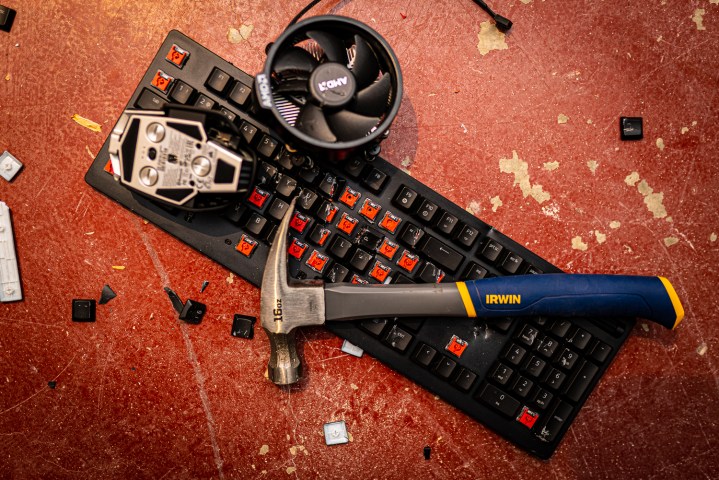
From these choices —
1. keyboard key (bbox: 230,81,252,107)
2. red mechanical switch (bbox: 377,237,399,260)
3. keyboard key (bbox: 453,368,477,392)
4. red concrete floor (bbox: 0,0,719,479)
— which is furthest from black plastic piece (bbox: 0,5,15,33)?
keyboard key (bbox: 453,368,477,392)

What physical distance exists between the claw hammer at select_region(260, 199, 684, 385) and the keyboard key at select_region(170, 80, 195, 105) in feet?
1.39

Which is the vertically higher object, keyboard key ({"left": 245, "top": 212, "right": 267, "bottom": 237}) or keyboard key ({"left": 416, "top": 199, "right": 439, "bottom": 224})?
keyboard key ({"left": 416, "top": 199, "right": 439, "bottom": 224})

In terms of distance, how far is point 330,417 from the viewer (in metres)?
1.62

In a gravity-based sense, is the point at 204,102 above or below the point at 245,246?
above

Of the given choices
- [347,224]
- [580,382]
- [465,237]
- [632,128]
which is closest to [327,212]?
[347,224]

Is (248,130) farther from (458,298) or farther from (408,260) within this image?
(458,298)

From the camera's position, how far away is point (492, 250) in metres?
1.48

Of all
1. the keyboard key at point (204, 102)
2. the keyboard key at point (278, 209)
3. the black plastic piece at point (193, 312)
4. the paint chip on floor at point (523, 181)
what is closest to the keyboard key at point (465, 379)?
the paint chip on floor at point (523, 181)

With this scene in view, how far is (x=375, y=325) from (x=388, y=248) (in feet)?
0.73

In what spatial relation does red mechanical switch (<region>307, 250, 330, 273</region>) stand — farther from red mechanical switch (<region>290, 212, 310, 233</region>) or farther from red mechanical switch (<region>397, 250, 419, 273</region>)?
red mechanical switch (<region>397, 250, 419, 273</region>)

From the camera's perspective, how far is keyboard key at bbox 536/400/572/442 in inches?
59.3

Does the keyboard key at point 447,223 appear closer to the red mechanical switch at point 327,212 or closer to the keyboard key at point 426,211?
the keyboard key at point 426,211

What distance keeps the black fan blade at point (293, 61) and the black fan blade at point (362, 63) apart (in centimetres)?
12

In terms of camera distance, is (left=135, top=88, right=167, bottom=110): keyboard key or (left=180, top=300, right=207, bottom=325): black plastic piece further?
(left=180, top=300, right=207, bottom=325): black plastic piece
